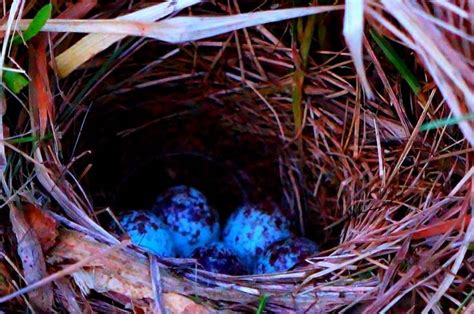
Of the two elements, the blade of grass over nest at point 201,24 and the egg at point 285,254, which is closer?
the blade of grass over nest at point 201,24

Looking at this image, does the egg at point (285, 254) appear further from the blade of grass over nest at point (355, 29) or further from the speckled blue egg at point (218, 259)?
the blade of grass over nest at point (355, 29)

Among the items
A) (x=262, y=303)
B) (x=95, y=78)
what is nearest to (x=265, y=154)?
(x=95, y=78)

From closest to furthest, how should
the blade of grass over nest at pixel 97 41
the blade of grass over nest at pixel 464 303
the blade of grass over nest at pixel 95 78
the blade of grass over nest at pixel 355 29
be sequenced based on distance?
the blade of grass over nest at pixel 355 29 → the blade of grass over nest at pixel 464 303 → the blade of grass over nest at pixel 97 41 → the blade of grass over nest at pixel 95 78

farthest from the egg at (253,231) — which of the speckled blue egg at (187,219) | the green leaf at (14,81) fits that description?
the green leaf at (14,81)

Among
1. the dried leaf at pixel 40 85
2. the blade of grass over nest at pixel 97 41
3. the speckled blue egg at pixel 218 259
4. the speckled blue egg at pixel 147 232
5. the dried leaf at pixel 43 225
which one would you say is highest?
the blade of grass over nest at pixel 97 41

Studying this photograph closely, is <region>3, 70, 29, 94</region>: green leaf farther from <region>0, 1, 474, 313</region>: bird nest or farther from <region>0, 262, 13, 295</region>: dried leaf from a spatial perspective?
<region>0, 262, 13, 295</region>: dried leaf

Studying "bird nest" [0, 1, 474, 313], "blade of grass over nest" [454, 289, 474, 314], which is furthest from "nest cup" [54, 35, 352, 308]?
"blade of grass over nest" [454, 289, 474, 314]
